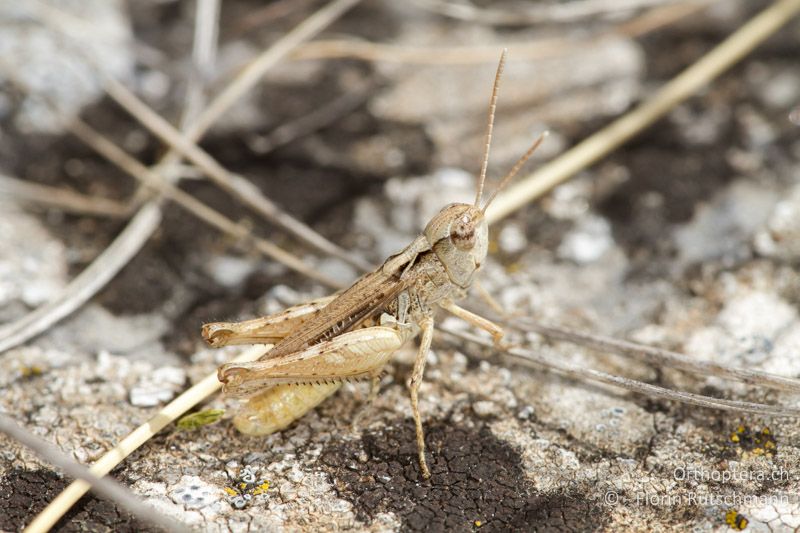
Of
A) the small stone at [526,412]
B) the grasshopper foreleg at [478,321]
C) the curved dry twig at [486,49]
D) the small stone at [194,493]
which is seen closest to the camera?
the small stone at [194,493]

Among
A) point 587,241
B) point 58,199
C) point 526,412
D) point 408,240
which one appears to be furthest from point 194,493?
point 587,241

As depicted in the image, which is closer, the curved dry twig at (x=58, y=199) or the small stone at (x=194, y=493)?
the small stone at (x=194, y=493)

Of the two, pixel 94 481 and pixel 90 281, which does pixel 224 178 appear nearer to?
pixel 90 281

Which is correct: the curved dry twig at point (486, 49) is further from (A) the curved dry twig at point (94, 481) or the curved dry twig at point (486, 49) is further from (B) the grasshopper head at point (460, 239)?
(A) the curved dry twig at point (94, 481)

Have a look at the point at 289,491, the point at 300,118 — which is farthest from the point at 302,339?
the point at 300,118

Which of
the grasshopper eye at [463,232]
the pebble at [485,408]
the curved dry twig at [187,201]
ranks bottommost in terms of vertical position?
the pebble at [485,408]

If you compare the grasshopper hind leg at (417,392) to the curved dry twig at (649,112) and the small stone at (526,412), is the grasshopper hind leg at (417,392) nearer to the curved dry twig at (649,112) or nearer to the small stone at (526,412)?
the small stone at (526,412)

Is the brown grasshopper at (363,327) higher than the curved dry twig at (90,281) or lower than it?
lower

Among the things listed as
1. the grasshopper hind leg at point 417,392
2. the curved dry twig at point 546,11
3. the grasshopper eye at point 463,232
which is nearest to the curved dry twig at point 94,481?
the grasshopper hind leg at point 417,392

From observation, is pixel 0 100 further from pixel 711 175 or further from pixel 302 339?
pixel 711 175

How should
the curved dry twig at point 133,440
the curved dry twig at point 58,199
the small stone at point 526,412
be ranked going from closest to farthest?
the curved dry twig at point 133,440 → the small stone at point 526,412 → the curved dry twig at point 58,199
